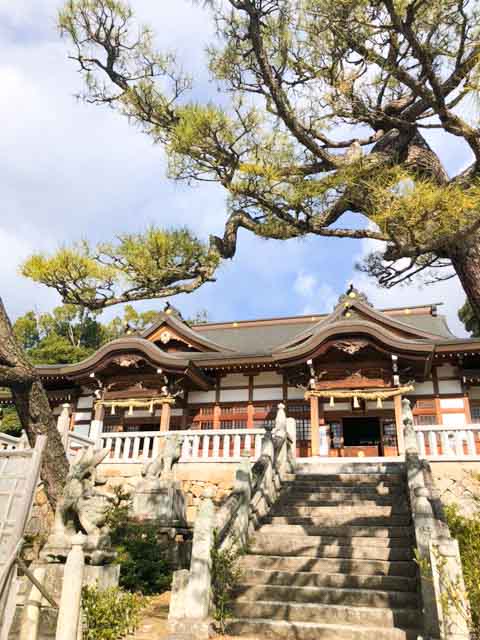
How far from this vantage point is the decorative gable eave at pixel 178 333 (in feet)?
57.2

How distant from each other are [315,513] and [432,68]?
7.20 meters

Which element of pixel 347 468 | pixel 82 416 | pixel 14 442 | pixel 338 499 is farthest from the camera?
pixel 82 416

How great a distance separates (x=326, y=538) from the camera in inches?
296

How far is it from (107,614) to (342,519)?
13.1 feet

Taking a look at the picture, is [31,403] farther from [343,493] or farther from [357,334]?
[357,334]

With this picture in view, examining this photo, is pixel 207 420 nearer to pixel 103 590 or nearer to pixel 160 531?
pixel 160 531

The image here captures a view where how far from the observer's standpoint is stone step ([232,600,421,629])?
5633 mm

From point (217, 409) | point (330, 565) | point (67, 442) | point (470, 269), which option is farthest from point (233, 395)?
point (470, 269)

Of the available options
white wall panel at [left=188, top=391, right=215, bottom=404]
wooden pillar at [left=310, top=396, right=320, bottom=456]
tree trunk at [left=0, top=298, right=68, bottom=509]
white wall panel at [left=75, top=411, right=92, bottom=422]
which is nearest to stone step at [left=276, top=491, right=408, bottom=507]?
tree trunk at [left=0, top=298, right=68, bottom=509]

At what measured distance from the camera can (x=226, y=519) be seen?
280 inches

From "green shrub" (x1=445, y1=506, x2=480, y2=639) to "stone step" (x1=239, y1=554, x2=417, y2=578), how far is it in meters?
0.81

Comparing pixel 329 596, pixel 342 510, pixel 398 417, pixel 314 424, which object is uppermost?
pixel 398 417

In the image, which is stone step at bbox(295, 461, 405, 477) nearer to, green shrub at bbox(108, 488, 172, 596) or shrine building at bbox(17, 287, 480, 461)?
shrine building at bbox(17, 287, 480, 461)

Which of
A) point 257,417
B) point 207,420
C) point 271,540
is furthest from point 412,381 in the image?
point 271,540
